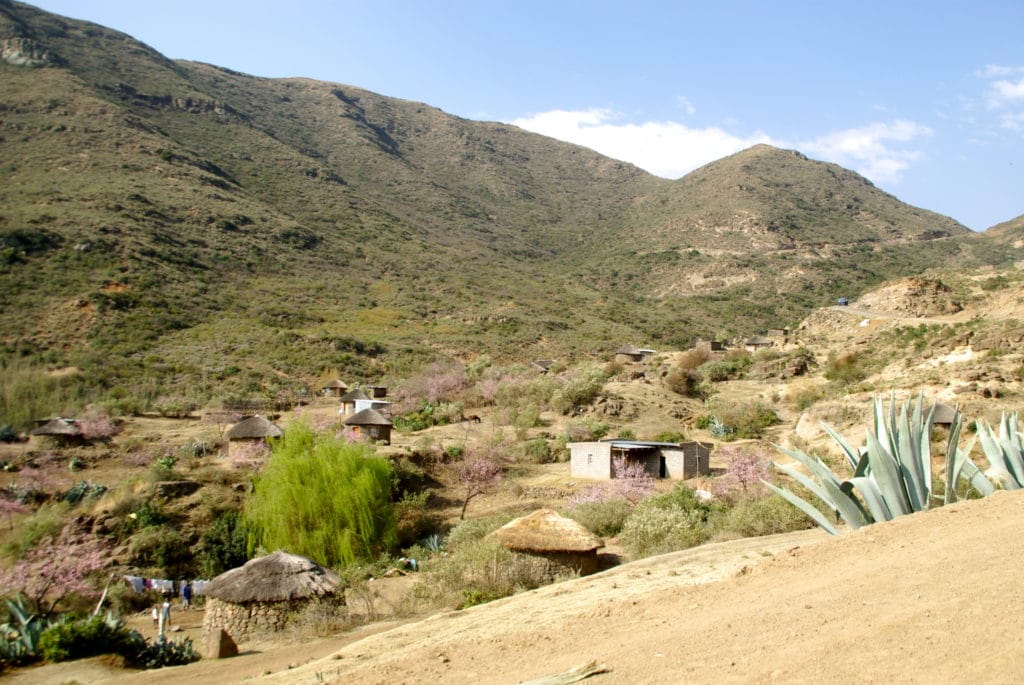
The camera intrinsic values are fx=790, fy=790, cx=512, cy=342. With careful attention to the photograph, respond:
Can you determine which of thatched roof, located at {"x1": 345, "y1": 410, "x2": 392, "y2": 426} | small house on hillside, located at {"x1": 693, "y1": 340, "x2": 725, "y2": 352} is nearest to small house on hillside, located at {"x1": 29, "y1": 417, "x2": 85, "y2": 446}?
thatched roof, located at {"x1": 345, "y1": 410, "x2": 392, "y2": 426}

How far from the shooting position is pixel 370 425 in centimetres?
2894

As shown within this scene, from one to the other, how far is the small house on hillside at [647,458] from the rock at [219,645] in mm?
15263

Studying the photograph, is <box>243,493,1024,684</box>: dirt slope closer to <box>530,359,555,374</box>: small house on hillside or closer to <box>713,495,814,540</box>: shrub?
<box>713,495,814,540</box>: shrub

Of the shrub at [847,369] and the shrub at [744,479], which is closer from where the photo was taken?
the shrub at [744,479]

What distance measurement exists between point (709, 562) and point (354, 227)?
68.5 m

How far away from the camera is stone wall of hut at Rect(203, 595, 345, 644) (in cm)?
1474

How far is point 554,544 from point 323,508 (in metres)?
7.56

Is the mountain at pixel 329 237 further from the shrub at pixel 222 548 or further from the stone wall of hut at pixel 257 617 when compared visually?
the stone wall of hut at pixel 257 617

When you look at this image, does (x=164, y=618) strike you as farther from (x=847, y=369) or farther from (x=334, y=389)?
(x=847, y=369)

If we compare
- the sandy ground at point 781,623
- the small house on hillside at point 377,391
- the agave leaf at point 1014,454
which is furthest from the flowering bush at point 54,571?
the small house on hillside at point 377,391

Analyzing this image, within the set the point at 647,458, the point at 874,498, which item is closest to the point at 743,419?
Result: the point at 647,458

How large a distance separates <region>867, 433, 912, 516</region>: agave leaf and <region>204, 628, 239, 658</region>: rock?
10704 mm

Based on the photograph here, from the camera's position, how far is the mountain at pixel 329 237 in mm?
44688

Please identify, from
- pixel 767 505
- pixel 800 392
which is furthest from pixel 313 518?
pixel 800 392
